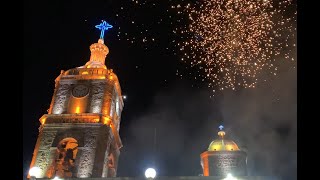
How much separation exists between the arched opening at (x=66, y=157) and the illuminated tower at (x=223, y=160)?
16.7 m

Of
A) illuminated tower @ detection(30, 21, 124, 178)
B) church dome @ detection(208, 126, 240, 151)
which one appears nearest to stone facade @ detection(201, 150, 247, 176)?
church dome @ detection(208, 126, 240, 151)

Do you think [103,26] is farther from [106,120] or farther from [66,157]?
[66,157]

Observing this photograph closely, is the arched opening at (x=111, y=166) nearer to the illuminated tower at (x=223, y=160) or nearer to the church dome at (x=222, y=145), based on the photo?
the illuminated tower at (x=223, y=160)

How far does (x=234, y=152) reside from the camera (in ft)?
137

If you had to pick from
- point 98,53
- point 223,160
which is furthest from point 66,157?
point 223,160

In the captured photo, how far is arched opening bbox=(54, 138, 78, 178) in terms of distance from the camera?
27328 mm

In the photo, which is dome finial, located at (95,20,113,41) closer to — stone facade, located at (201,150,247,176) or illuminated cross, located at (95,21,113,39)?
illuminated cross, located at (95,21,113,39)

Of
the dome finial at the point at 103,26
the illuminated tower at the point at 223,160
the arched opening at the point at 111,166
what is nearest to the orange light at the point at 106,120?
the arched opening at the point at 111,166

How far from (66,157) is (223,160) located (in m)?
18.9

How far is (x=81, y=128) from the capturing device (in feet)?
95.0

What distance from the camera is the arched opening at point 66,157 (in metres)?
27.3

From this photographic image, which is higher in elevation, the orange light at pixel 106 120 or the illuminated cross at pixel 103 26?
the illuminated cross at pixel 103 26

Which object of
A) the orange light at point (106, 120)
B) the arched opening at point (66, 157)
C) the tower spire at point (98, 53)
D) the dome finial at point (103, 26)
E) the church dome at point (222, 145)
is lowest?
the arched opening at point (66, 157)

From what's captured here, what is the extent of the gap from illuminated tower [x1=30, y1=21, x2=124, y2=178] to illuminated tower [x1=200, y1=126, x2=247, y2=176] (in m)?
12.4
